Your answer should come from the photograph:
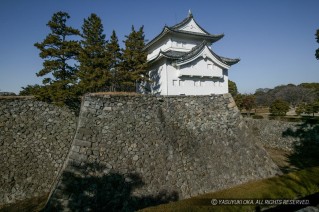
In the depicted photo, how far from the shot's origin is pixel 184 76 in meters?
18.9

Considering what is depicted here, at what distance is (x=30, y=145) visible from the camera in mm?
9672

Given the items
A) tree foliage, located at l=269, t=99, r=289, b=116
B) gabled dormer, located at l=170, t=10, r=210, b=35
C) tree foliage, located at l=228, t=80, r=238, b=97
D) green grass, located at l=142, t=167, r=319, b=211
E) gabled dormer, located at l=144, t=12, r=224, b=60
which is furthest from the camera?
tree foliage, located at l=228, t=80, r=238, b=97

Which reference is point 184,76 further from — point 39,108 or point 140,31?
point 39,108

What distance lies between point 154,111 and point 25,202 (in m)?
6.71

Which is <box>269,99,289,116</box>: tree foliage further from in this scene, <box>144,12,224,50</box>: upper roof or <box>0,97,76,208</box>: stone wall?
<box>0,97,76,208</box>: stone wall

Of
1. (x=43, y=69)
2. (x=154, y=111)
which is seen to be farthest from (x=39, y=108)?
Result: (x=154, y=111)

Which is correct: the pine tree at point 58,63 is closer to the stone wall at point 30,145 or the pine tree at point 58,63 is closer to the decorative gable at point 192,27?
the stone wall at point 30,145

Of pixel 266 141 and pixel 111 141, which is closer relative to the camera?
pixel 111 141

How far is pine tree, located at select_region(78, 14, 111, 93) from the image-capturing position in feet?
41.9

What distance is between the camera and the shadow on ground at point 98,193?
616 cm

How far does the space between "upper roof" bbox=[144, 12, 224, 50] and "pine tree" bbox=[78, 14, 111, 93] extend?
26.6 feet

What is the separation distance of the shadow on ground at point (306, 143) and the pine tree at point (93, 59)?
14206 millimetres

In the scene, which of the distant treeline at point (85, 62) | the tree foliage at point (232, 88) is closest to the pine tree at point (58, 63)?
the distant treeline at point (85, 62)

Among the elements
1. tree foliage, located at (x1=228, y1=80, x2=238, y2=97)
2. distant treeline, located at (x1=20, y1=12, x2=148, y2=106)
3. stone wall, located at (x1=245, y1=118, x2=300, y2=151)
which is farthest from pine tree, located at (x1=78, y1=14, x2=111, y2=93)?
tree foliage, located at (x1=228, y1=80, x2=238, y2=97)
